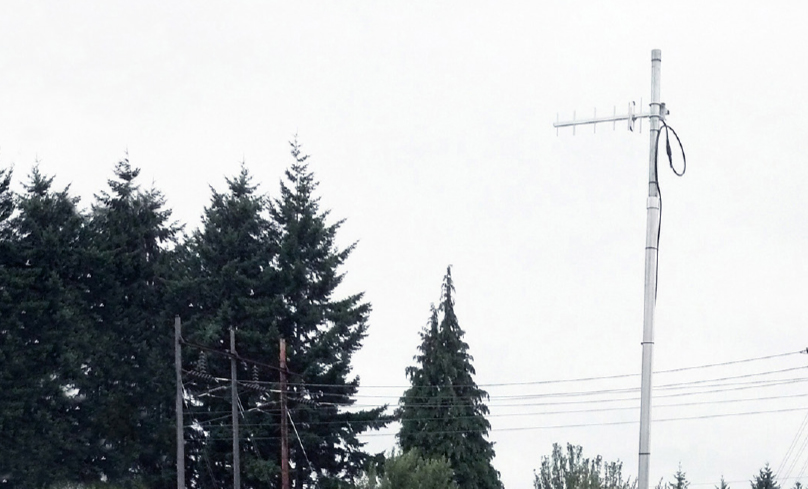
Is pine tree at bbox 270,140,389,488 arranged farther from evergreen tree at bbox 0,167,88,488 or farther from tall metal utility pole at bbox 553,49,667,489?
tall metal utility pole at bbox 553,49,667,489

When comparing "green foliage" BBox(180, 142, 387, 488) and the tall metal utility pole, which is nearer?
the tall metal utility pole

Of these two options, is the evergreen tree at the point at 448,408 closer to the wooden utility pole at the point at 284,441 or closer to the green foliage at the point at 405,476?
the green foliage at the point at 405,476

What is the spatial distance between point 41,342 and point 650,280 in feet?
159

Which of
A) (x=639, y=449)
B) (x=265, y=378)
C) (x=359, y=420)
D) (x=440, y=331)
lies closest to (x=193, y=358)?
(x=265, y=378)

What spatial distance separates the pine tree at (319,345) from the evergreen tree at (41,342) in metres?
9.81

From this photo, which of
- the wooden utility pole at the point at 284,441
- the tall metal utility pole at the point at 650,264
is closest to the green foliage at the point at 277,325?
the wooden utility pole at the point at 284,441

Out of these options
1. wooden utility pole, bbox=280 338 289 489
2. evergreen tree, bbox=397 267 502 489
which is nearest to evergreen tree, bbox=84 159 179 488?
evergreen tree, bbox=397 267 502 489

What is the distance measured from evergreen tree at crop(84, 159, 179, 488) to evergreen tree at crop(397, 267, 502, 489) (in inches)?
453

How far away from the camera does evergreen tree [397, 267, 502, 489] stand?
208 ft

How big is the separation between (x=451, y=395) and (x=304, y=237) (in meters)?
10.2

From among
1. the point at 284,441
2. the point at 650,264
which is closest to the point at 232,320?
the point at 284,441

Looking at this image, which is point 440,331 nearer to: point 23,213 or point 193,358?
point 193,358

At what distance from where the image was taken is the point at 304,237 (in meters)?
64.1

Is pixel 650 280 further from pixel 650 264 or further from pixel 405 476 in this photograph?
pixel 405 476
